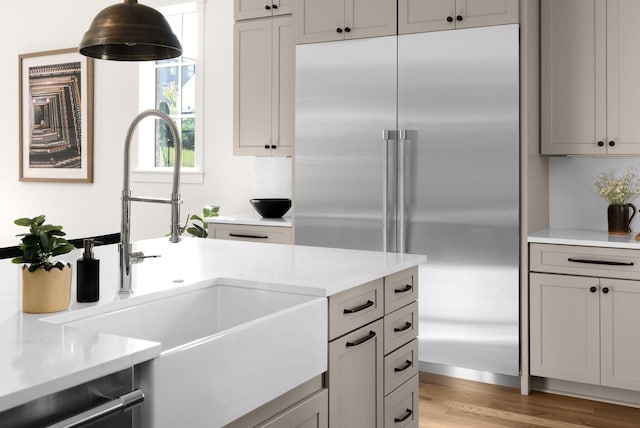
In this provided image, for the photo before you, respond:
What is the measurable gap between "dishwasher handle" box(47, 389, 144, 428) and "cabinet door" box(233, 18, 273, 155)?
11.2 feet

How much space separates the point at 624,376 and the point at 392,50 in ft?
7.30

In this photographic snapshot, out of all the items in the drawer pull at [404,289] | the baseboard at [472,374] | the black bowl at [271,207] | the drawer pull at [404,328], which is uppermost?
the black bowl at [271,207]

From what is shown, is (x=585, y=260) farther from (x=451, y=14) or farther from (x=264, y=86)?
(x=264, y=86)

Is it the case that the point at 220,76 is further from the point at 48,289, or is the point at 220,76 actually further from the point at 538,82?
the point at 48,289

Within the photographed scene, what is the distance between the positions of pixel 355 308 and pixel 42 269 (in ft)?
3.22

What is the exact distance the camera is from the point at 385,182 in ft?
12.7

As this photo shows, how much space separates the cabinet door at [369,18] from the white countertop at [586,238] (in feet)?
4.85

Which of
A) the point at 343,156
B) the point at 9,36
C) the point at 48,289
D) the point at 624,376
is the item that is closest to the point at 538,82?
the point at 343,156

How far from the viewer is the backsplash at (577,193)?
156 inches

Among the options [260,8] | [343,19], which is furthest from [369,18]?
[260,8]

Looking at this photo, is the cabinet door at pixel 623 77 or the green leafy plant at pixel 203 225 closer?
the cabinet door at pixel 623 77

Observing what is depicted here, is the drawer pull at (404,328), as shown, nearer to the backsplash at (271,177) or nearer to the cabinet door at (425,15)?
the cabinet door at (425,15)

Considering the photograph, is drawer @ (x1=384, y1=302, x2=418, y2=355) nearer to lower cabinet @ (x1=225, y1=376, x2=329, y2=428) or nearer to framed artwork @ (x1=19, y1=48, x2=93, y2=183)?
lower cabinet @ (x1=225, y1=376, x2=329, y2=428)

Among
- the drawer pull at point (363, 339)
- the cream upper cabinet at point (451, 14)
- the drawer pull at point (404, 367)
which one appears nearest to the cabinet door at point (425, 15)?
the cream upper cabinet at point (451, 14)
